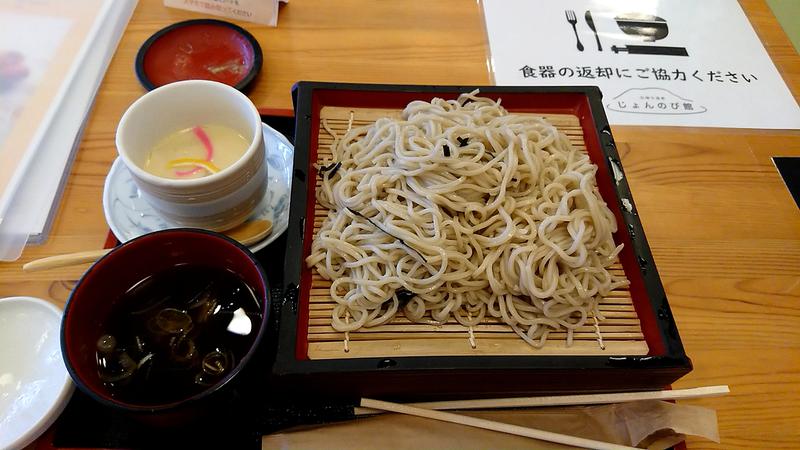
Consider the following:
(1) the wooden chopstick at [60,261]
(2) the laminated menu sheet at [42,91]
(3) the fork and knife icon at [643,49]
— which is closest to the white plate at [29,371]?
(1) the wooden chopstick at [60,261]

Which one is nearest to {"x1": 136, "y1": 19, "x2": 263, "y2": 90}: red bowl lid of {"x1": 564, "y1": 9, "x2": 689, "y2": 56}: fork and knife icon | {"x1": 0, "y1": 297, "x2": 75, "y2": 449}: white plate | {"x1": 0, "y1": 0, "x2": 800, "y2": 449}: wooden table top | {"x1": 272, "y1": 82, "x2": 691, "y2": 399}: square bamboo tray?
{"x1": 0, "y1": 0, "x2": 800, "y2": 449}: wooden table top

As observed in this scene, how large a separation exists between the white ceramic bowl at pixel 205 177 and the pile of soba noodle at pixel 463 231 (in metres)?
0.19

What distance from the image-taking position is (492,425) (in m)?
1.08

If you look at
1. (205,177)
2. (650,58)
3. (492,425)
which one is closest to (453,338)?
(492,425)

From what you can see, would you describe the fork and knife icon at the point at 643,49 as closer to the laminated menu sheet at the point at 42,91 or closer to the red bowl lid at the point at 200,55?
the red bowl lid at the point at 200,55

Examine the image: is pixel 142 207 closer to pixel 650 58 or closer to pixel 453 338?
pixel 453 338

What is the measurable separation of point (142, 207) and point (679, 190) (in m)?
1.48

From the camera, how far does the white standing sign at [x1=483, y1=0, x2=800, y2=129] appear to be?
1775mm

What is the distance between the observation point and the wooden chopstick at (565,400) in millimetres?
1084

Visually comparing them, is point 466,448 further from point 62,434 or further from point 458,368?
point 62,434

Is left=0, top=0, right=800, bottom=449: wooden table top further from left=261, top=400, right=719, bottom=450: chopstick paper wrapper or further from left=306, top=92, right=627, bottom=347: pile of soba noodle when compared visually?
left=306, top=92, right=627, bottom=347: pile of soba noodle

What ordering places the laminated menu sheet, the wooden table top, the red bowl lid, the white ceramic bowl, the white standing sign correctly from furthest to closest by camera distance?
1. the white standing sign
2. the red bowl lid
3. the laminated menu sheet
4. the wooden table top
5. the white ceramic bowl

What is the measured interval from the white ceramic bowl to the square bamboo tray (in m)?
0.12

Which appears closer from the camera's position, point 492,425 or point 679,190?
point 492,425
